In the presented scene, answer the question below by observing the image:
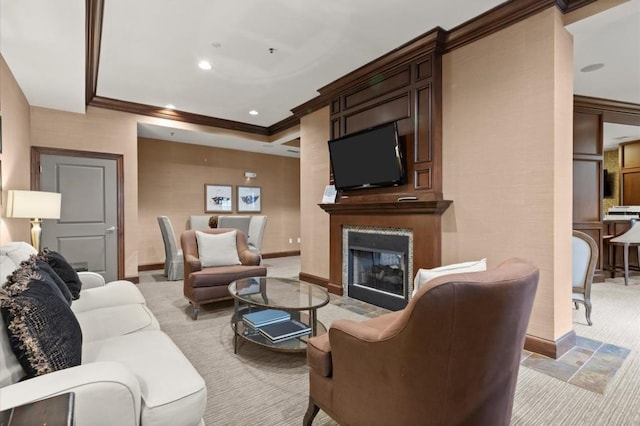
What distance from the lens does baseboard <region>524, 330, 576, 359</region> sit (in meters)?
2.43

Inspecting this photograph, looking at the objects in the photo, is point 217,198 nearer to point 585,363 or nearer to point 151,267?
point 151,267

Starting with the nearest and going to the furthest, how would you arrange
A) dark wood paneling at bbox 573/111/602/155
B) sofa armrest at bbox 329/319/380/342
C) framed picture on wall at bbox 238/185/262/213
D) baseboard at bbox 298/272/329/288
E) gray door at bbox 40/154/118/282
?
1. sofa armrest at bbox 329/319/380/342
2. gray door at bbox 40/154/118/282
3. baseboard at bbox 298/272/329/288
4. dark wood paneling at bbox 573/111/602/155
5. framed picture on wall at bbox 238/185/262/213

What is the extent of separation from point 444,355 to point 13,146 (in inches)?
181

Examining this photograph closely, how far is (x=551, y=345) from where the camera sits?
2434 millimetres

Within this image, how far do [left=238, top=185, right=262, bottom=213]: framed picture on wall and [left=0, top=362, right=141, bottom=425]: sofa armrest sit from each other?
6375mm

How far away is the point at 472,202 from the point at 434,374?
221 cm

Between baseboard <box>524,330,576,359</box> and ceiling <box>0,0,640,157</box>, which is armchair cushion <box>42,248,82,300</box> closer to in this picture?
ceiling <box>0,0,640,157</box>

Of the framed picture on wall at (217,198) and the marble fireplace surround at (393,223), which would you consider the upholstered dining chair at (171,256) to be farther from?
the marble fireplace surround at (393,223)

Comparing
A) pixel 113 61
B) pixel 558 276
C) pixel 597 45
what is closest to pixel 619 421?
pixel 558 276

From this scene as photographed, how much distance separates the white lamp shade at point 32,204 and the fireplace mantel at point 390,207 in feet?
9.97

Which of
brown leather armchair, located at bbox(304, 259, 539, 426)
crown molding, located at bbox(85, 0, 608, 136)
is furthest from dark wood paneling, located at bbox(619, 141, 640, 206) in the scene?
brown leather armchair, located at bbox(304, 259, 539, 426)

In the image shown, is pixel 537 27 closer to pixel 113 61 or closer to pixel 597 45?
pixel 597 45

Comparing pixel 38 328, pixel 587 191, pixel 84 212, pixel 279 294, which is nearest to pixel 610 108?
pixel 587 191

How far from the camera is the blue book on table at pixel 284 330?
240cm
